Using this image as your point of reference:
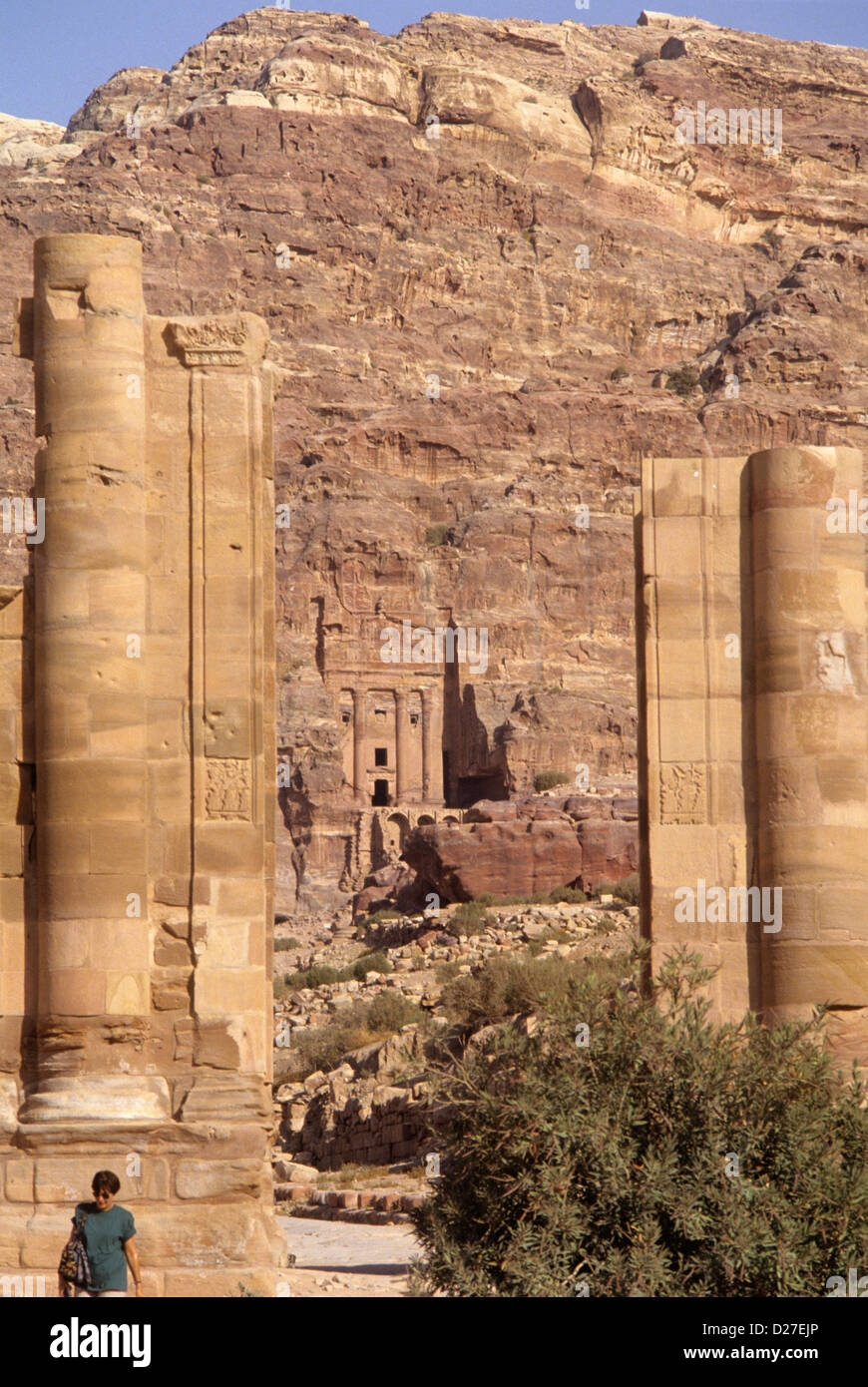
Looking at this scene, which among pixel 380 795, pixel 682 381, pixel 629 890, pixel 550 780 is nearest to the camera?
pixel 629 890

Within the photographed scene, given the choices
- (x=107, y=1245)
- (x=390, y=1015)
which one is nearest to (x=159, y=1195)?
(x=107, y=1245)

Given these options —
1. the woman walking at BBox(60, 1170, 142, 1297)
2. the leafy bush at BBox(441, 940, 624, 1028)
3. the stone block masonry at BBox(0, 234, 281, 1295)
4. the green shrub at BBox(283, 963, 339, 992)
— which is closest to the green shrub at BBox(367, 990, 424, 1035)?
the leafy bush at BBox(441, 940, 624, 1028)

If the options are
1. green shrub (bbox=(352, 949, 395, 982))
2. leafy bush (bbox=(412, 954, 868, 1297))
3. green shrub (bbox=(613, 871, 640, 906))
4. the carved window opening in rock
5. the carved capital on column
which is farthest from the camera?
the carved window opening in rock

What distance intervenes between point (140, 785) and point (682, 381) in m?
106

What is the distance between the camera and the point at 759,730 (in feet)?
46.8

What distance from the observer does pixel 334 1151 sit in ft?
87.2

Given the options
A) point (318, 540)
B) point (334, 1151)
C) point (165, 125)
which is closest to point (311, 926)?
point (318, 540)

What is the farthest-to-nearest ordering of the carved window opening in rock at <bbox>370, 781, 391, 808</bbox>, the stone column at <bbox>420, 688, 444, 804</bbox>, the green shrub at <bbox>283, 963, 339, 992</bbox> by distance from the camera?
the stone column at <bbox>420, 688, 444, 804</bbox>, the carved window opening in rock at <bbox>370, 781, 391, 808</bbox>, the green shrub at <bbox>283, 963, 339, 992</bbox>

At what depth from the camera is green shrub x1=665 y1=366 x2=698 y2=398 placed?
114m

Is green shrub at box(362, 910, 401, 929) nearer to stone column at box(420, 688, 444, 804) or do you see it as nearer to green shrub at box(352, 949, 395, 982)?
green shrub at box(352, 949, 395, 982)

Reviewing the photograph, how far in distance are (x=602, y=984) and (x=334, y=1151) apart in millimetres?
15198

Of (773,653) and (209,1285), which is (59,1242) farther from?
(773,653)

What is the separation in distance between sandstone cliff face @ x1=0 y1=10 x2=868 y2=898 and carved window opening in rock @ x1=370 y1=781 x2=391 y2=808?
3.76 m

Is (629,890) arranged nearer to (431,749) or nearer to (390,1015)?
(390,1015)
